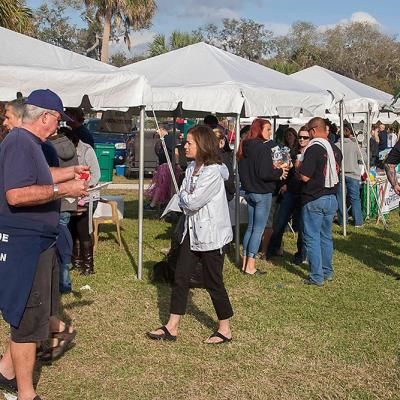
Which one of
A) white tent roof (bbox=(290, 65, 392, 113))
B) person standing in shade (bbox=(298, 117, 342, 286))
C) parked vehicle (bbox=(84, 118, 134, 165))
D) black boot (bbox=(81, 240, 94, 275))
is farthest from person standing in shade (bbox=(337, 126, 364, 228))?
parked vehicle (bbox=(84, 118, 134, 165))

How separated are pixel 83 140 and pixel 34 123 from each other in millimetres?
3526

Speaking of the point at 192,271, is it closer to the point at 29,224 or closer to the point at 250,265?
the point at 29,224

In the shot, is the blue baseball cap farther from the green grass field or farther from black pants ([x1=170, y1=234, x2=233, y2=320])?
the green grass field

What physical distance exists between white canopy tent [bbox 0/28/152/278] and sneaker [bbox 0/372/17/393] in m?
2.83

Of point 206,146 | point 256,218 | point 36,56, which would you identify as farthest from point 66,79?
point 256,218

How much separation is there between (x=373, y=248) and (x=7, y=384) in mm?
6520

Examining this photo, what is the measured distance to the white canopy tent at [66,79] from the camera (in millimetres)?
5961

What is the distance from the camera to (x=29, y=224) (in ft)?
11.9

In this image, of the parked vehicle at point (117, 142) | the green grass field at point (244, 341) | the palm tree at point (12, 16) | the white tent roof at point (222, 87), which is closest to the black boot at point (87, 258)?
the green grass field at point (244, 341)

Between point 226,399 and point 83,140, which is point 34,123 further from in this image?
point 83,140

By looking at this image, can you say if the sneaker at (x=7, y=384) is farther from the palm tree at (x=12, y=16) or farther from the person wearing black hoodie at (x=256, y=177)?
the palm tree at (x=12, y=16)

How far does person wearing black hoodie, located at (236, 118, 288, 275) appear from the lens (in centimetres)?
725

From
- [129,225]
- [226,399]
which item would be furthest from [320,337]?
[129,225]

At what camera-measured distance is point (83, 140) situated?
7172 mm
